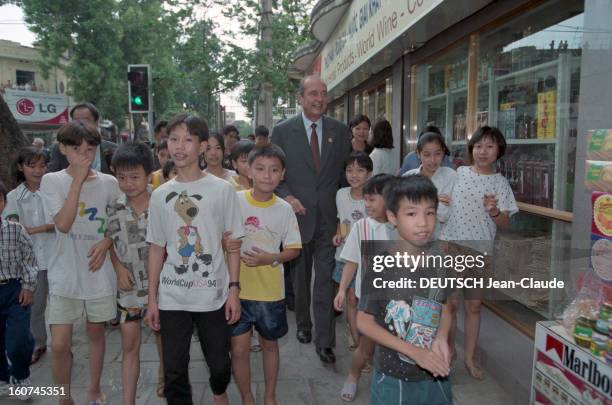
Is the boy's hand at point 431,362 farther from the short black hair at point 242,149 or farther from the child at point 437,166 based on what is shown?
the short black hair at point 242,149

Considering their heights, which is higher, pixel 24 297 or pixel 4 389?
pixel 24 297

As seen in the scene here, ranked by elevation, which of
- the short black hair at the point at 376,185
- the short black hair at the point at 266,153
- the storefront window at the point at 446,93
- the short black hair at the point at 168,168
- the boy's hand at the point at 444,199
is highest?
the storefront window at the point at 446,93

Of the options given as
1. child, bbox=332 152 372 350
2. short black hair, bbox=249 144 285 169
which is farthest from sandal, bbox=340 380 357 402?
short black hair, bbox=249 144 285 169

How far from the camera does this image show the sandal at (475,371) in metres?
3.70

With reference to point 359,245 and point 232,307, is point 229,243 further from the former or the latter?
point 359,245

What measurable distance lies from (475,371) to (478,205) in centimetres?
127

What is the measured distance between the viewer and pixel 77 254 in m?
2.98

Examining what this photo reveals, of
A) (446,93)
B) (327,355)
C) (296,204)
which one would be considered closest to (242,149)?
(296,204)

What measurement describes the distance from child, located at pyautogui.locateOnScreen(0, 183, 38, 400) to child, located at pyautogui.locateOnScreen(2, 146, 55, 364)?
1.85 feet

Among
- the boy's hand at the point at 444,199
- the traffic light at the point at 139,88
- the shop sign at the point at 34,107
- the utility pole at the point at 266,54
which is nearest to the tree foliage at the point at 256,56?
the utility pole at the point at 266,54

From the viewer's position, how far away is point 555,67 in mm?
4094

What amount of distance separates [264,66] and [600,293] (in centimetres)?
1076

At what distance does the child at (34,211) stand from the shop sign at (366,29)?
3.75 m

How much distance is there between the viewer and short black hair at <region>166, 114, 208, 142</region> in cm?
272
